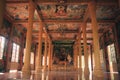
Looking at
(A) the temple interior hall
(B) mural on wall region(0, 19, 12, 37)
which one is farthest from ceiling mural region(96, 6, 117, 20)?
(B) mural on wall region(0, 19, 12, 37)

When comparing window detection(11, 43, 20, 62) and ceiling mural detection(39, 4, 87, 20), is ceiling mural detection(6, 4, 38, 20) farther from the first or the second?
window detection(11, 43, 20, 62)

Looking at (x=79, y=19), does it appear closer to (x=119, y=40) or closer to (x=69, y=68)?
(x=119, y=40)

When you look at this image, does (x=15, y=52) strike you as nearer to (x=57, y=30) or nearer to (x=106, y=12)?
(x=57, y=30)

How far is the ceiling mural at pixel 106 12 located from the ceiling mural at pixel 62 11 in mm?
1786

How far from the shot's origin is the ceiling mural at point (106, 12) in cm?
1308

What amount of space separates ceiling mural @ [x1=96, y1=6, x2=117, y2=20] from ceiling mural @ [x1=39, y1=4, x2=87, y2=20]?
5.86 ft

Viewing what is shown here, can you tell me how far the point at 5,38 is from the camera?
51.2ft

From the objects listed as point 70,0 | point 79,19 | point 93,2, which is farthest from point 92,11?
point 79,19

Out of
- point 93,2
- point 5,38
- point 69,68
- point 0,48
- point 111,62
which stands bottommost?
point 69,68

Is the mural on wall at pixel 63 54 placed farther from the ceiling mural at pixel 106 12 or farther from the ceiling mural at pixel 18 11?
the ceiling mural at pixel 106 12

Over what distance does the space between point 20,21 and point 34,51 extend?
Result: 1367 cm

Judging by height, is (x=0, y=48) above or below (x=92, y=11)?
below

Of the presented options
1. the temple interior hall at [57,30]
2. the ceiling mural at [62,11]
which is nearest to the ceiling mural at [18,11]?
the temple interior hall at [57,30]

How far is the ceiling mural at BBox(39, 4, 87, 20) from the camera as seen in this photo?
12719 millimetres
